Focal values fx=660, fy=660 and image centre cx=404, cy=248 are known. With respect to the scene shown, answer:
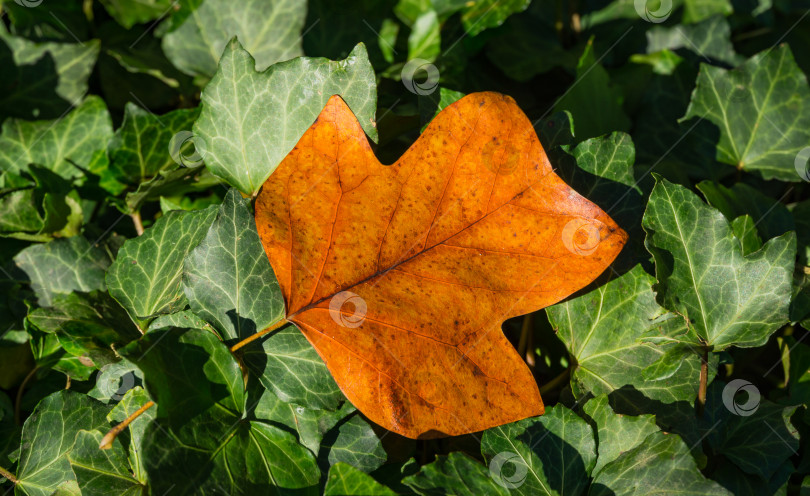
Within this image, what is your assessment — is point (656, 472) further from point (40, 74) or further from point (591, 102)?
point (40, 74)

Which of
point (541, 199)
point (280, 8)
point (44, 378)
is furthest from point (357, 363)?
point (280, 8)

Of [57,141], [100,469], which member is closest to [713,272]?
[100,469]

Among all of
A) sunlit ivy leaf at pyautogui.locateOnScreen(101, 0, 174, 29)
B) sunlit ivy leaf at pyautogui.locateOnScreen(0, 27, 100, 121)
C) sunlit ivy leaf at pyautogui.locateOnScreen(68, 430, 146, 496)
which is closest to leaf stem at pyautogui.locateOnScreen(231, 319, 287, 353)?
sunlit ivy leaf at pyautogui.locateOnScreen(68, 430, 146, 496)

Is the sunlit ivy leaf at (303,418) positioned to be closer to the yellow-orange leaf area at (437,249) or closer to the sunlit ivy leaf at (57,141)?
the yellow-orange leaf area at (437,249)

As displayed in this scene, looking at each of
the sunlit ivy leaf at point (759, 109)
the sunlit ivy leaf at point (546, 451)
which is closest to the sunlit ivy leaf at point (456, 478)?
the sunlit ivy leaf at point (546, 451)

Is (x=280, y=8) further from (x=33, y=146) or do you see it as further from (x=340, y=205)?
(x=340, y=205)

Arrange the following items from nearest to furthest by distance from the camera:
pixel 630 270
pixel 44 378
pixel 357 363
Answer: pixel 357 363 < pixel 630 270 < pixel 44 378
